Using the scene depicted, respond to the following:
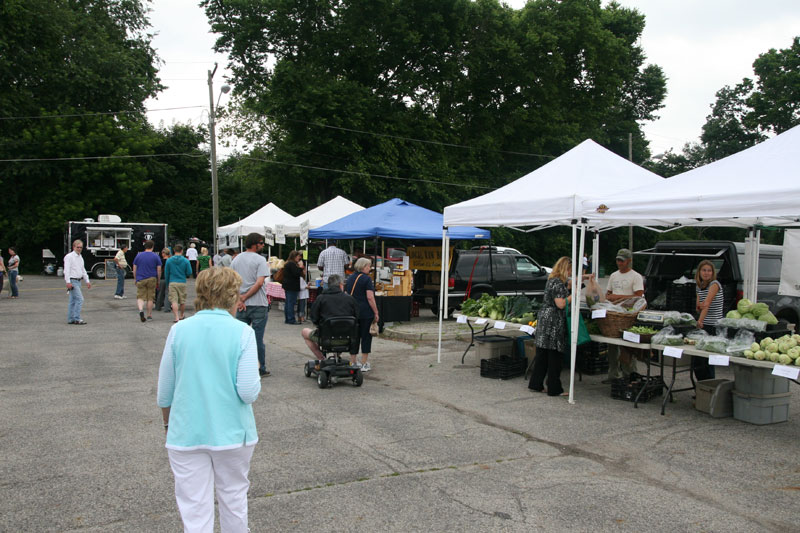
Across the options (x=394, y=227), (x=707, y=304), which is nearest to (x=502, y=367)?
(x=707, y=304)

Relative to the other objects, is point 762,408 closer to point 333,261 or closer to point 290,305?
point 333,261

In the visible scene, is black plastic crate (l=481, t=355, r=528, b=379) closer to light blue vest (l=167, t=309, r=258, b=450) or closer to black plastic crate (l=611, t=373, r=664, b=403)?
black plastic crate (l=611, t=373, r=664, b=403)

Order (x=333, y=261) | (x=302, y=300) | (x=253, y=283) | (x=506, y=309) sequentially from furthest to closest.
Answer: (x=302, y=300)
(x=333, y=261)
(x=506, y=309)
(x=253, y=283)

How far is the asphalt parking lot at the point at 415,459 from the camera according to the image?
166 inches

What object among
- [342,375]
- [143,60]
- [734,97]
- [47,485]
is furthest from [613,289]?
[734,97]

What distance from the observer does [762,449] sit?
584 cm

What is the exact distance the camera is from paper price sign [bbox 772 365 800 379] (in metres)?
5.77

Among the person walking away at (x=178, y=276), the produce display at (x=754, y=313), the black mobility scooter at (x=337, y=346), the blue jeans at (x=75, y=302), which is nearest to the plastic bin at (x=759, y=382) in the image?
the produce display at (x=754, y=313)

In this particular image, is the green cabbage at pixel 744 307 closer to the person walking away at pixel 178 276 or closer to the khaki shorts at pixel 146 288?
the person walking away at pixel 178 276

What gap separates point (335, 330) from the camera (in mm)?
8109

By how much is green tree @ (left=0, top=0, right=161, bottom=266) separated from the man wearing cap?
3040 cm

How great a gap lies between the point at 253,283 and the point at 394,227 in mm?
5746

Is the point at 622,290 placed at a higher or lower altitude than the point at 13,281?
higher

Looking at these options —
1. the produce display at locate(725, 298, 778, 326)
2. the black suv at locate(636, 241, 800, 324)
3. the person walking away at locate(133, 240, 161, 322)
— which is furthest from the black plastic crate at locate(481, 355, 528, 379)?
→ the person walking away at locate(133, 240, 161, 322)
